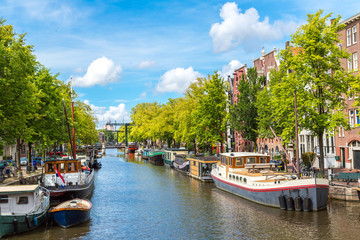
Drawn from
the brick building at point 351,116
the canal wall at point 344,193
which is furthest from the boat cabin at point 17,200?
the brick building at point 351,116

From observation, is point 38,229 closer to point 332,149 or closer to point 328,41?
point 328,41

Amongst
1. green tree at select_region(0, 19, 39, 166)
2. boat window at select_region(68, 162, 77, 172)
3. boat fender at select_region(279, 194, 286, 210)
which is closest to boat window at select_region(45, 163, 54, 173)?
boat window at select_region(68, 162, 77, 172)

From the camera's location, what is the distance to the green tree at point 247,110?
61.0m

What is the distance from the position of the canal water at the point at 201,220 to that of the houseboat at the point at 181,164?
23620mm

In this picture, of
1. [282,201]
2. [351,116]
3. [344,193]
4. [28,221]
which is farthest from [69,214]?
[351,116]

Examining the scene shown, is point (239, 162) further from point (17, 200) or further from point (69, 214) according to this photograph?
point (17, 200)

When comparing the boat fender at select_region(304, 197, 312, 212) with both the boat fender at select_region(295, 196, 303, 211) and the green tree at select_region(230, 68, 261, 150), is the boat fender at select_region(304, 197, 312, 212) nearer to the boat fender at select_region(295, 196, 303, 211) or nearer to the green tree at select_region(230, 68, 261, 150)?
the boat fender at select_region(295, 196, 303, 211)

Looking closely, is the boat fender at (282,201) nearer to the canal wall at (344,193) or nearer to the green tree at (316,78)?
the canal wall at (344,193)

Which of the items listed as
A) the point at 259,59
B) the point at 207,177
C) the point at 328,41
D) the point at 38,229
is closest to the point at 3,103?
the point at 38,229

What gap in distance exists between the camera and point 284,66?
1563 inches

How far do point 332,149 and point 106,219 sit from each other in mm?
36527

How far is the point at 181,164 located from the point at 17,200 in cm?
4346

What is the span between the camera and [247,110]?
60.8 metres

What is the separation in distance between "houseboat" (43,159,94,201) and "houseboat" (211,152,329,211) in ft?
47.9
